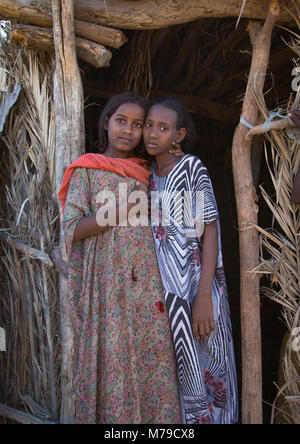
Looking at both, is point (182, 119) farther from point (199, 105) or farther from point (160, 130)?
point (199, 105)

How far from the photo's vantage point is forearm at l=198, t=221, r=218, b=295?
87.0 inches

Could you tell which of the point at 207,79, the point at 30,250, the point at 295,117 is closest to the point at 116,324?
the point at 30,250

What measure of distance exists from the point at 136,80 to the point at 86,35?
2.76 ft

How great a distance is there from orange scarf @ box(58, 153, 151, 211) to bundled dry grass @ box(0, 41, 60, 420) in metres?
0.32

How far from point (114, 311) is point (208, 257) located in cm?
52

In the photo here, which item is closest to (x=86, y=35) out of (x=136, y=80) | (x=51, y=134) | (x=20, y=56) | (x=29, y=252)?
(x=20, y=56)

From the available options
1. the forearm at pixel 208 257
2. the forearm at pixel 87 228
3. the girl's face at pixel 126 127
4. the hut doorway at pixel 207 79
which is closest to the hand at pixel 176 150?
the girl's face at pixel 126 127

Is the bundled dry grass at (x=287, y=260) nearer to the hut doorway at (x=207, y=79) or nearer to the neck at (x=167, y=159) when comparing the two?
the neck at (x=167, y=159)

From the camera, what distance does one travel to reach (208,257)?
2.25m

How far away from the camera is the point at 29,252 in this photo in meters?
2.66

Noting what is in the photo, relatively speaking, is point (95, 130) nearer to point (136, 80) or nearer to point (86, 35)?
point (136, 80)

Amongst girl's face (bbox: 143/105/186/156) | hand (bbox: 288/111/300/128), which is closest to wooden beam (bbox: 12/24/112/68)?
girl's face (bbox: 143/105/186/156)

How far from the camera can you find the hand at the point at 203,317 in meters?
2.19

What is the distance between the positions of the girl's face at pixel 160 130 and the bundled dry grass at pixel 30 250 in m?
0.61
